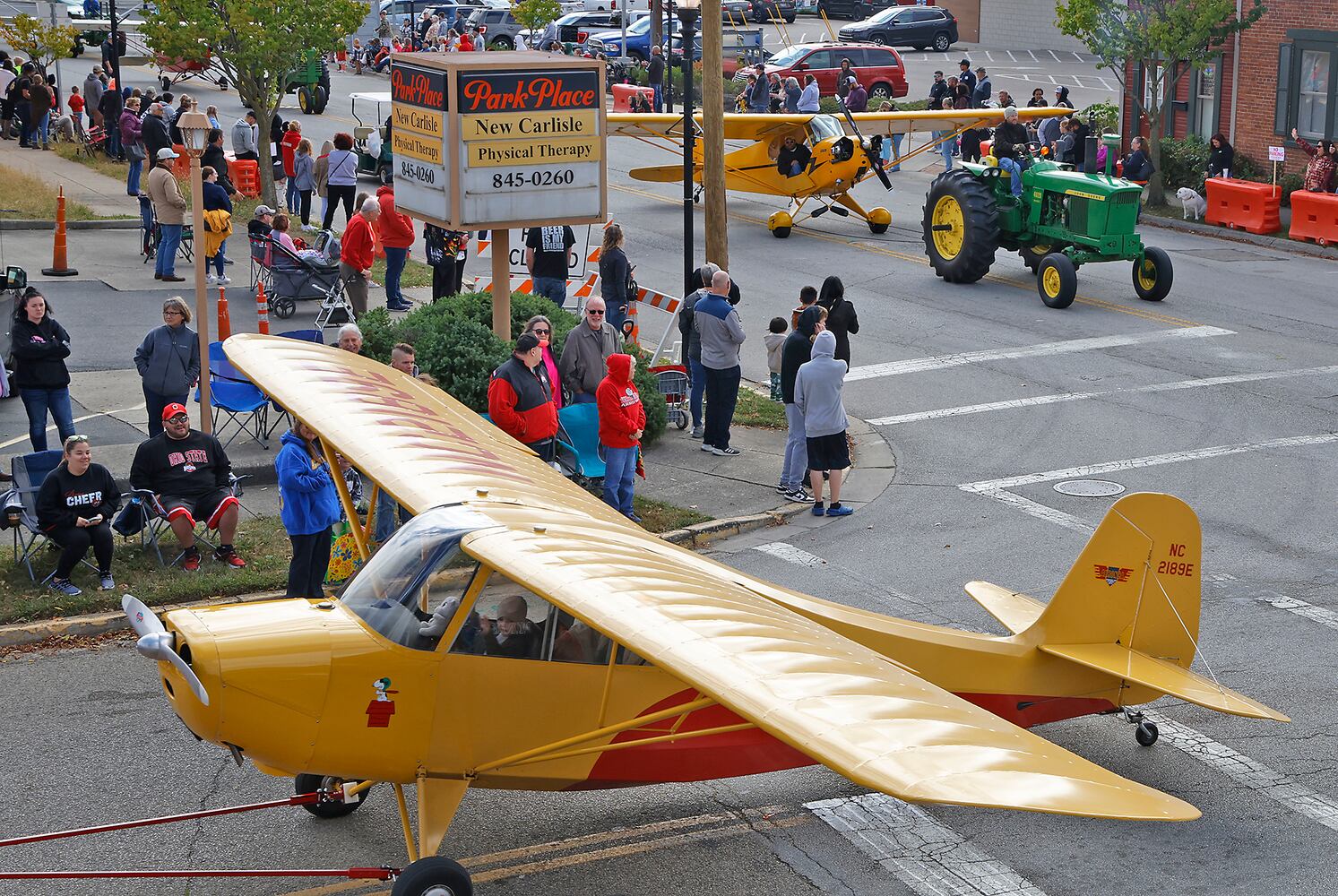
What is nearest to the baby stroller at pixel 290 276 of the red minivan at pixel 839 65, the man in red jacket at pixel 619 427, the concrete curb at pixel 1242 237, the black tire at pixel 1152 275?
the man in red jacket at pixel 619 427

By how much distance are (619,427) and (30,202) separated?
18.1 meters

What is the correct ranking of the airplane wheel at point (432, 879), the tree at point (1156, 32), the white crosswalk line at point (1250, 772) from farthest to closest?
the tree at point (1156, 32) → the white crosswalk line at point (1250, 772) → the airplane wheel at point (432, 879)

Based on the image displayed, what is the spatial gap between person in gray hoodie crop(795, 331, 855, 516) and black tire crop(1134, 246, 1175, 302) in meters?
9.65

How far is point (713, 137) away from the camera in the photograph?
17.6 metres

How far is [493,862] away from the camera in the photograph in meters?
7.70

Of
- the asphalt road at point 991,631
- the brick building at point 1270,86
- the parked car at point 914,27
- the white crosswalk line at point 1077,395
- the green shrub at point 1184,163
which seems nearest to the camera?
the asphalt road at point 991,631

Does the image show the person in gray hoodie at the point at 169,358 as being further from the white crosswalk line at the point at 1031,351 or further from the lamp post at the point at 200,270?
the white crosswalk line at the point at 1031,351

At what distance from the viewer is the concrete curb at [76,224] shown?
24906 mm

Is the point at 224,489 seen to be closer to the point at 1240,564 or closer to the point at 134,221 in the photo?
the point at 1240,564

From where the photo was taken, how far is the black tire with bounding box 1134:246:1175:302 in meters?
21.4

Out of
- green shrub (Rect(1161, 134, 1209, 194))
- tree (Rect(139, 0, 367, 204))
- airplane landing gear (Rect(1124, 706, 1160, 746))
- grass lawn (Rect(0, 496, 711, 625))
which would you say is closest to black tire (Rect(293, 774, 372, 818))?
grass lawn (Rect(0, 496, 711, 625))

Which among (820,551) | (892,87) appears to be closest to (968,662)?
(820,551)

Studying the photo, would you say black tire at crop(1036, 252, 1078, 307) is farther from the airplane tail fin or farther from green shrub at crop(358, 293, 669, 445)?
the airplane tail fin

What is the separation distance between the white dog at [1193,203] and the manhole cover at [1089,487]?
16464 millimetres
